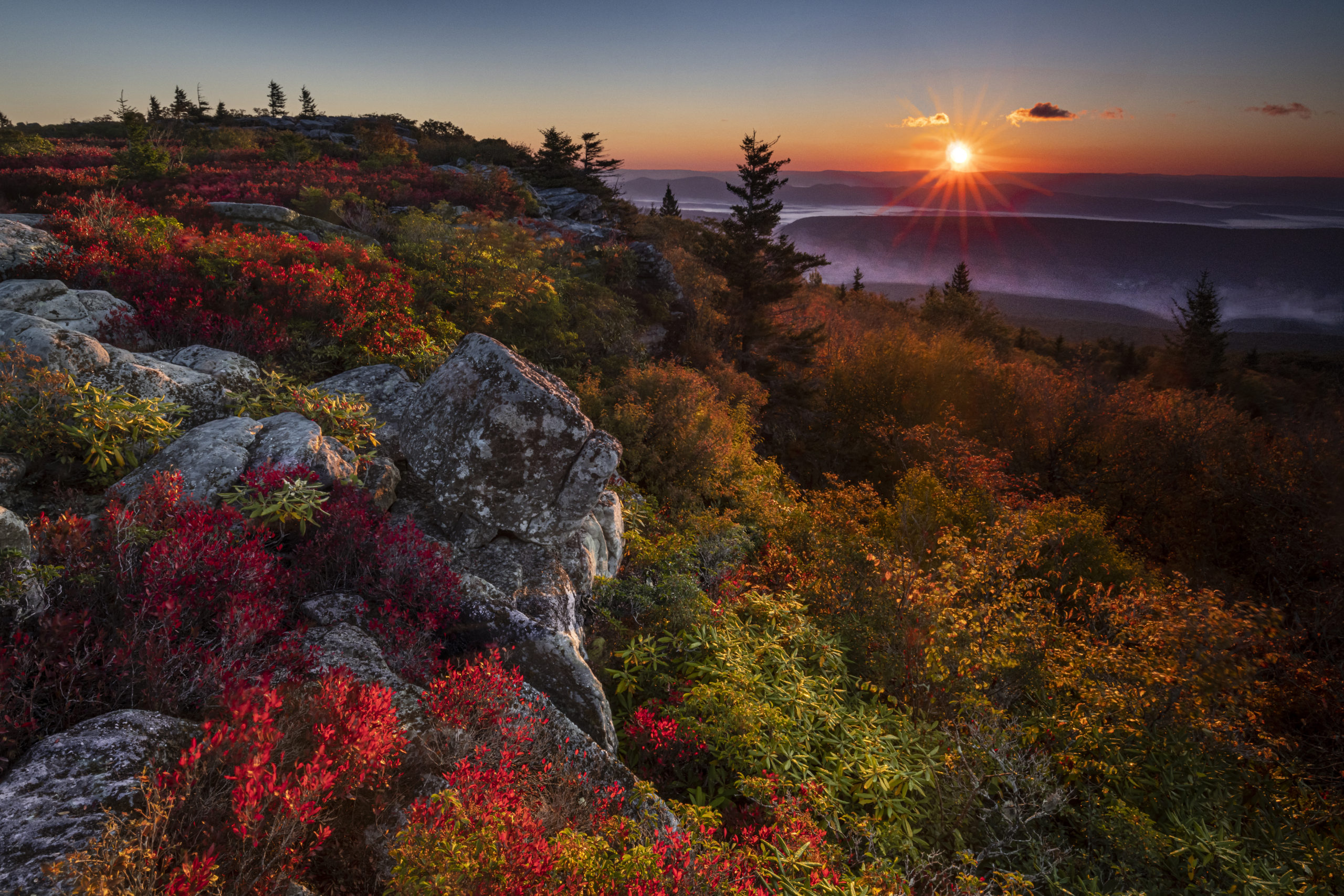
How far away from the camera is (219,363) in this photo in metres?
7.50

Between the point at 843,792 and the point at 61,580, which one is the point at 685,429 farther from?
the point at 61,580

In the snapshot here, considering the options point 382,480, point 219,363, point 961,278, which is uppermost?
point 961,278

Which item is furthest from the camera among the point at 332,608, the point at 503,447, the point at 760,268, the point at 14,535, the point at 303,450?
the point at 760,268

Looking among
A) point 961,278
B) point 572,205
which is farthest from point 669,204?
point 961,278

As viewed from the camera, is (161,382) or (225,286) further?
(225,286)

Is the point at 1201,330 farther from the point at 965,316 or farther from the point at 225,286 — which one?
the point at 225,286

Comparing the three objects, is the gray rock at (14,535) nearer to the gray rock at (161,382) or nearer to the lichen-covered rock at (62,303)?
the gray rock at (161,382)

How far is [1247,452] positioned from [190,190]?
39.1 meters

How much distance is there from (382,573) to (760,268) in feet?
96.1

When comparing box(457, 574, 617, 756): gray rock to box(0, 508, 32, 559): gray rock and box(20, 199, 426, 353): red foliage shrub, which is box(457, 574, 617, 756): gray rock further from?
box(20, 199, 426, 353): red foliage shrub

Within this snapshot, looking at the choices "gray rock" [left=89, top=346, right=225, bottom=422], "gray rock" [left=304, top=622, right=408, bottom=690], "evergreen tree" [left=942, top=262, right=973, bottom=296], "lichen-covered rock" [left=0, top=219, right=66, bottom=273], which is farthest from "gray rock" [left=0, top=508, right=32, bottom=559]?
"evergreen tree" [left=942, top=262, right=973, bottom=296]

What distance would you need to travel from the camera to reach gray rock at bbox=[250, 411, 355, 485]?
584 cm

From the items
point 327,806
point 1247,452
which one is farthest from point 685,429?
point 1247,452

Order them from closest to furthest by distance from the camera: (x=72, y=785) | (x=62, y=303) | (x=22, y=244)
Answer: (x=72, y=785), (x=62, y=303), (x=22, y=244)
